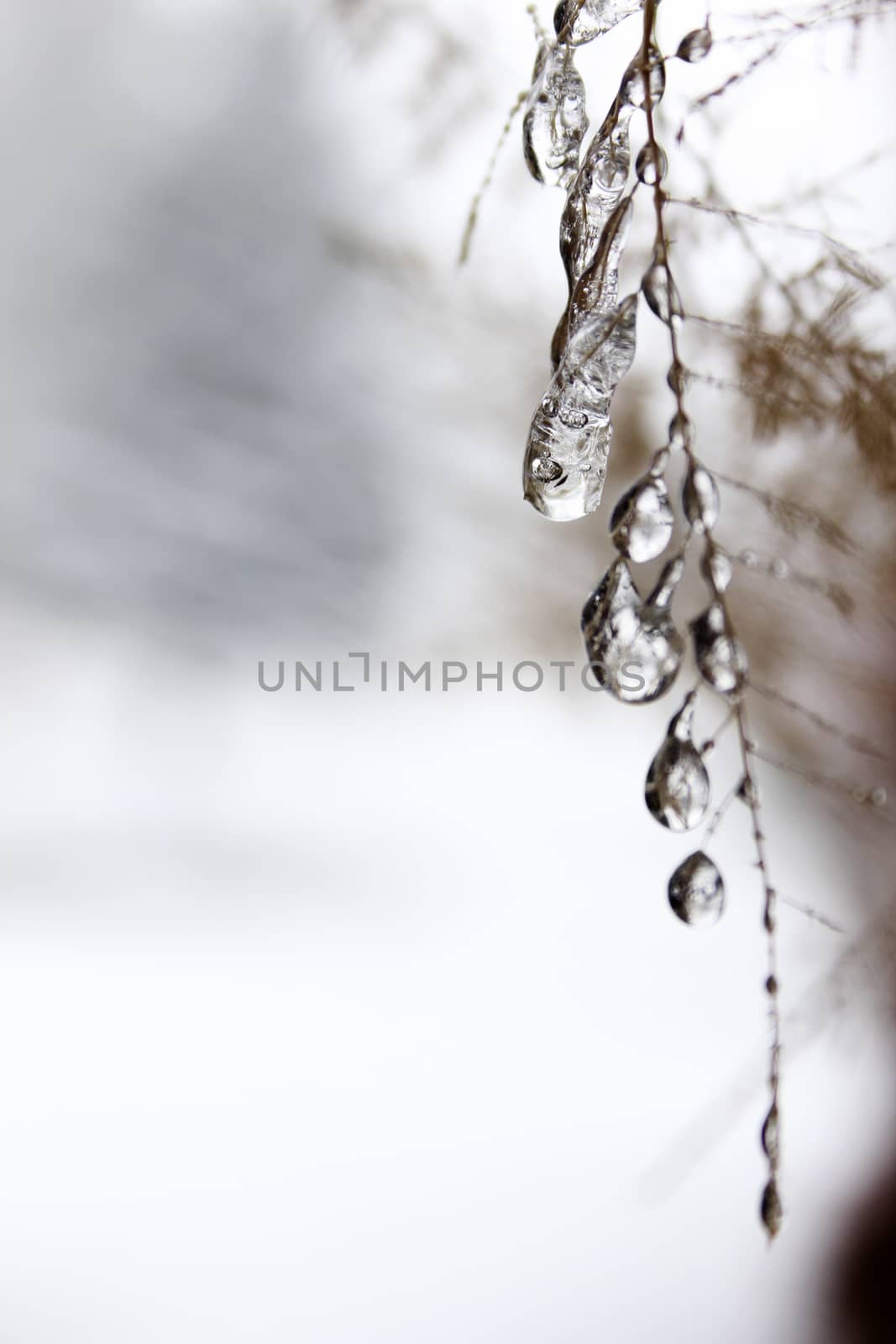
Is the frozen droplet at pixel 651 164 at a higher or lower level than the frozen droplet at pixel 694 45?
lower

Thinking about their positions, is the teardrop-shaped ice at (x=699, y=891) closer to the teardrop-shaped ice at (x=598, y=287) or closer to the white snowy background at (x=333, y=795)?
the teardrop-shaped ice at (x=598, y=287)

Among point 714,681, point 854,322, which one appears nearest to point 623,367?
point 714,681

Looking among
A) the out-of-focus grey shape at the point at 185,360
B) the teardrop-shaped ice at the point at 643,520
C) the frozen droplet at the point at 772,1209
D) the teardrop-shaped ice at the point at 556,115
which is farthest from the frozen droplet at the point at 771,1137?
the out-of-focus grey shape at the point at 185,360

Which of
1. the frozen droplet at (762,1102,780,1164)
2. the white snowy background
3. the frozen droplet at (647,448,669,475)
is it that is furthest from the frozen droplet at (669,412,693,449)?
the white snowy background

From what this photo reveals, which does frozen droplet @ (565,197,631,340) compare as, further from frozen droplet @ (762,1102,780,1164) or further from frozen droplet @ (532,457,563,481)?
frozen droplet @ (762,1102,780,1164)

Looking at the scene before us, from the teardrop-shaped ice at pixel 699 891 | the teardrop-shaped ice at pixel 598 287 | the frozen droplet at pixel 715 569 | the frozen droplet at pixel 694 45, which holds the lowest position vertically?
the teardrop-shaped ice at pixel 699 891

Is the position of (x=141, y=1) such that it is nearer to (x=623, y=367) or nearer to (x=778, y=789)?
(x=623, y=367)

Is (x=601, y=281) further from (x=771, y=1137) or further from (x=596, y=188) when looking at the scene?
(x=771, y=1137)
